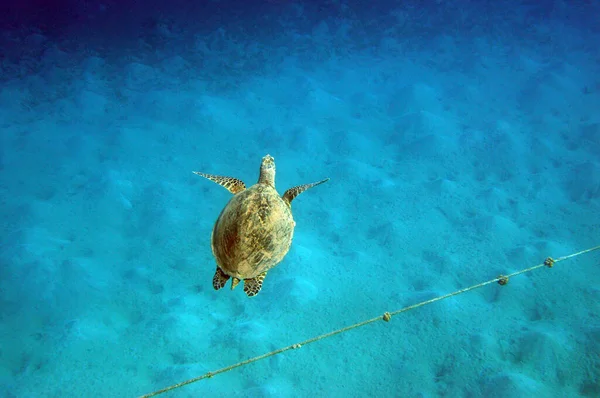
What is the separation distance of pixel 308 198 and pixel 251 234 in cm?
247

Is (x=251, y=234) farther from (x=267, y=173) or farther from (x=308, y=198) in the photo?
(x=308, y=198)

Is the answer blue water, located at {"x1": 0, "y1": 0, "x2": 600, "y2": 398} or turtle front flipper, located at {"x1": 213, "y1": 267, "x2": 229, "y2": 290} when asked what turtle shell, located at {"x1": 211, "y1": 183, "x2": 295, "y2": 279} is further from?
blue water, located at {"x1": 0, "y1": 0, "x2": 600, "y2": 398}

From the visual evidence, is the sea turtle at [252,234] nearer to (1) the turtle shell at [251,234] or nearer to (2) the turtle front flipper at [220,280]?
(1) the turtle shell at [251,234]

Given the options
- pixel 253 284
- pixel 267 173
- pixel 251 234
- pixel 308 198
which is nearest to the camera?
pixel 251 234

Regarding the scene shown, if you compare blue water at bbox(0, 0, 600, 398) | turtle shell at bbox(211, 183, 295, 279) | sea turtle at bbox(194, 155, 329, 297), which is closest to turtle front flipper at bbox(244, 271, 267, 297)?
sea turtle at bbox(194, 155, 329, 297)

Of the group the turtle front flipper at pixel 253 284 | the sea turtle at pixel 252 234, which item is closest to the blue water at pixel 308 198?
the turtle front flipper at pixel 253 284

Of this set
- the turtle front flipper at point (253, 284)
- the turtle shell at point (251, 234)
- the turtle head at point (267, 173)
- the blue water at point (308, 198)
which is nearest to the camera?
the turtle shell at point (251, 234)

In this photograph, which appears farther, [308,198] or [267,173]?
[308,198]

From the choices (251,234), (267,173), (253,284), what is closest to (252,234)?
(251,234)

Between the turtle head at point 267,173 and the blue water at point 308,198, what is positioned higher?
the turtle head at point 267,173

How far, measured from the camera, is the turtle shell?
2986 millimetres

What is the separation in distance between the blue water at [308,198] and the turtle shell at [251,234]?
38.2 inches

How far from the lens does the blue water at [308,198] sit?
358 cm

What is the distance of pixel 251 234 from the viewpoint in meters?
2.97
